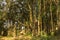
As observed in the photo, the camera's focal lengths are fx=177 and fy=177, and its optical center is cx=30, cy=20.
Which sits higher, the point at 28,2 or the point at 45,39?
the point at 28,2

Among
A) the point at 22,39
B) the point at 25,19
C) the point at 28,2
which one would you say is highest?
the point at 28,2

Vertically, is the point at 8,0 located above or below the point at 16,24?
above

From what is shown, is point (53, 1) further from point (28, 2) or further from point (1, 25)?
point (1, 25)

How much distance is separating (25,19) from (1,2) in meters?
3.30

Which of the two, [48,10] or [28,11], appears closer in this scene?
[48,10]

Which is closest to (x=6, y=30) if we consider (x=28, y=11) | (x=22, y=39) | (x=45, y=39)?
(x=28, y=11)

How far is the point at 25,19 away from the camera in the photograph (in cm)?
1992

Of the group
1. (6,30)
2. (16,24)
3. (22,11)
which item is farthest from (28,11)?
Answer: (6,30)

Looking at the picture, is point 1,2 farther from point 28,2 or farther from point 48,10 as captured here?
point 48,10

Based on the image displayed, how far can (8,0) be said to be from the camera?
18.1 m

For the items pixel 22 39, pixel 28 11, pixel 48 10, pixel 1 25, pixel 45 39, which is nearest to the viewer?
pixel 45 39

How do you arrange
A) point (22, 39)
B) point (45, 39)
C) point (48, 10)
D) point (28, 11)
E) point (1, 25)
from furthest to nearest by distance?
point (1, 25), point (28, 11), point (48, 10), point (22, 39), point (45, 39)

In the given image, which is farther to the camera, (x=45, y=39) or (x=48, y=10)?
(x=48, y=10)

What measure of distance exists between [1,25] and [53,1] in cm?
724
